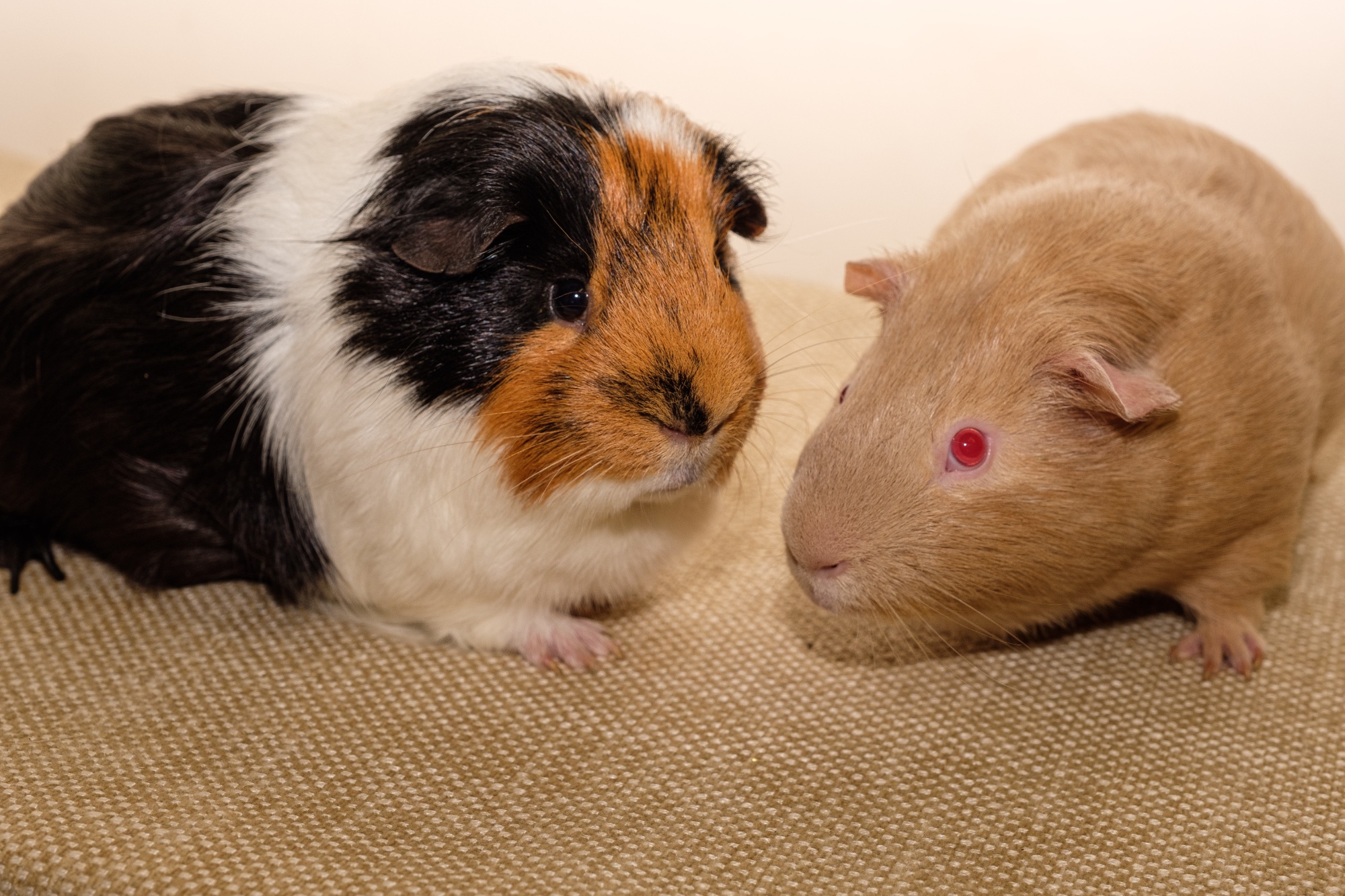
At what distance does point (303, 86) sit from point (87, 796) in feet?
8.03

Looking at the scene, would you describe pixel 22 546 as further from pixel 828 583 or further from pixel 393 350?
pixel 828 583

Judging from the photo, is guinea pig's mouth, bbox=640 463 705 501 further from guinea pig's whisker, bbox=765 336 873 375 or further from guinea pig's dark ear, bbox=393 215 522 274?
guinea pig's dark ear, bbox=393 215 522 274

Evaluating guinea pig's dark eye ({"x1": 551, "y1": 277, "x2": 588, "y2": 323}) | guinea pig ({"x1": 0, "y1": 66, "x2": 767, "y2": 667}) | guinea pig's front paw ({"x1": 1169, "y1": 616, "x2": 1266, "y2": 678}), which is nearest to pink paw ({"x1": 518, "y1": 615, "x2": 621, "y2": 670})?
guinea pig ({"x1": 0, "y1": 66, "x2": 767, "y2": 667})

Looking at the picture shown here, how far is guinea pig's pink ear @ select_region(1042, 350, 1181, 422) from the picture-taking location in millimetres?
1578

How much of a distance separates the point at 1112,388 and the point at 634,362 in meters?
0.60

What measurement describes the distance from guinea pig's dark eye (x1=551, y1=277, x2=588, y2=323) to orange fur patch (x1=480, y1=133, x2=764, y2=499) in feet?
0.05

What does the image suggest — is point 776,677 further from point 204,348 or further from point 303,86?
point 303,86

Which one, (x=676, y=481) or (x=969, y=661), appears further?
(x=969, y=661)

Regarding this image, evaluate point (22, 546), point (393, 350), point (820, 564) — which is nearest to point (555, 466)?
point (393, 350)

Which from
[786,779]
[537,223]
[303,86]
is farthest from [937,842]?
[303,86]

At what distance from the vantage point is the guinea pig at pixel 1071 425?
5.42ft

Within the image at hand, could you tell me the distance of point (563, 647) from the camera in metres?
2.00

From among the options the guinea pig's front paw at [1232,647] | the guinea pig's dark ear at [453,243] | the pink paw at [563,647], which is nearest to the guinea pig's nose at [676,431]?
the guinea pig's dark ear at [453,243]

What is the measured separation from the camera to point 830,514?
1.66 meters
